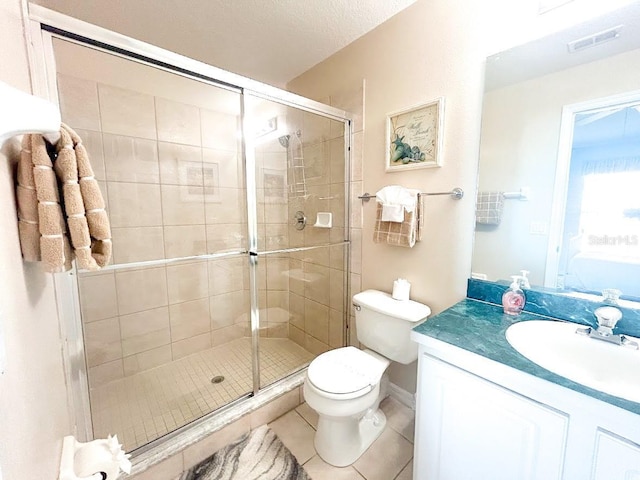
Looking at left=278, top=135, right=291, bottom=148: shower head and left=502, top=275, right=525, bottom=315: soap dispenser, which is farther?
left=278, top=135, right=291, bottom=148: shower head

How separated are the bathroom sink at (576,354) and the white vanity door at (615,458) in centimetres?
13

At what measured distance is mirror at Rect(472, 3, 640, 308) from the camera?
979 millimetres

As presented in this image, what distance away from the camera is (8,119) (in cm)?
38

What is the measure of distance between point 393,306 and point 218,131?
5.84 feet

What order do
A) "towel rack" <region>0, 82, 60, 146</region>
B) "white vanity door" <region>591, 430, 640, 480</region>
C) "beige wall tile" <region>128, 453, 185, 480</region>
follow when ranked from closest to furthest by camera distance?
"towel rack" <region>0, 82, 60, 146</region>
"white vanity door" <region>591, 430, 640, 480</region>
"beige wall tile" <region>128, 453, 185, 480</region>

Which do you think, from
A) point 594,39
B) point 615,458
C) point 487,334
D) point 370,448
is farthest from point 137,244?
point 594,39

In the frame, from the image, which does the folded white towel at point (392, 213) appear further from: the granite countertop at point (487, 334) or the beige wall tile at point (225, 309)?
the beige wall tile at point (225, 309)

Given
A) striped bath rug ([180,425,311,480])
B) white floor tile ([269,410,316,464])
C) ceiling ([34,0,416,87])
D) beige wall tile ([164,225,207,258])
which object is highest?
ceiling ([34,0,416,87])

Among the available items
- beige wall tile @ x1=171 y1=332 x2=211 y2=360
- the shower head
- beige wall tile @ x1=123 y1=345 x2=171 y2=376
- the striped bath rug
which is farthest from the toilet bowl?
the shower head

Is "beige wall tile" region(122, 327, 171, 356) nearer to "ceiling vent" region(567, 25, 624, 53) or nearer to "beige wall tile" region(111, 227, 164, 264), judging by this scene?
"beige wall tile" region(111, 227, 164, 264)

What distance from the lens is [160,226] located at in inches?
77.1

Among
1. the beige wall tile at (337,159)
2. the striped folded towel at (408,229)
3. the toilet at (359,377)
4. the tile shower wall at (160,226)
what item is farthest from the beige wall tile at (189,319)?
the striped folded towel at (408,229)

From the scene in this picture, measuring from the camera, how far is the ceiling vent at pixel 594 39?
0.98 m

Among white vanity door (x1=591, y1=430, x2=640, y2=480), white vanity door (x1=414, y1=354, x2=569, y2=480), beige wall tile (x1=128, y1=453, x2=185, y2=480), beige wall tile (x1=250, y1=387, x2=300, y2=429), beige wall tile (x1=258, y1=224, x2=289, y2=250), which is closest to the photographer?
white vanity door (x1=591, y1=430, x2=640, y2=480)
